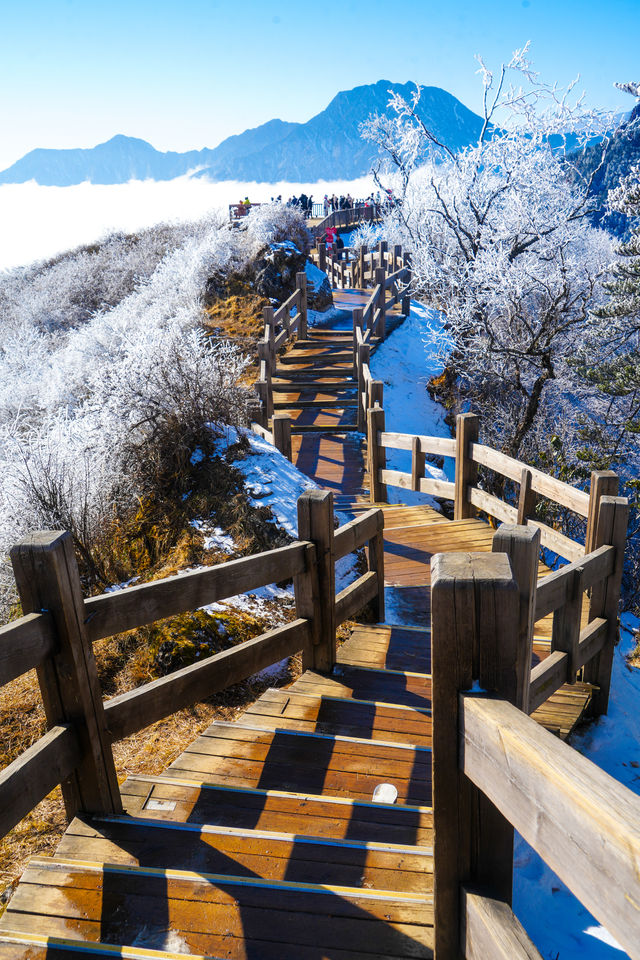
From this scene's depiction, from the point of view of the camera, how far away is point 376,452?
8.65 meters

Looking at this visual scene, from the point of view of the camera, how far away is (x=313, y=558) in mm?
3520

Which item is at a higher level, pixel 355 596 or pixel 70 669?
pixel 70 669

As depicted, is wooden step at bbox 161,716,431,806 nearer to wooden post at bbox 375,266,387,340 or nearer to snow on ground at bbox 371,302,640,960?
snow on ground at bbox 371,302,640,960

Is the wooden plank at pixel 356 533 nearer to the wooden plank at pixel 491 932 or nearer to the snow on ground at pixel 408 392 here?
the wooden plank at pixel 491 932

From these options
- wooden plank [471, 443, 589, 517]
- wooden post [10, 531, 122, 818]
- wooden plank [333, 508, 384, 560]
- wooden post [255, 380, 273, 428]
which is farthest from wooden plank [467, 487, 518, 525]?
wooden post [255, 380, 273, 428]

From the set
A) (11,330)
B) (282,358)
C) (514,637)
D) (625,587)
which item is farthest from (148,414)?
(11,330)

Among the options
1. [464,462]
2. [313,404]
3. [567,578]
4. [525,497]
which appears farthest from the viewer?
[313,404]

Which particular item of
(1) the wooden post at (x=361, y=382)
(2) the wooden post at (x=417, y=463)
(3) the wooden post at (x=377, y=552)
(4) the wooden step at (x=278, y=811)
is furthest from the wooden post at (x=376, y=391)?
(4) the wooden step at (x=278, y=811)

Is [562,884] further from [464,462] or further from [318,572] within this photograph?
[464,462]

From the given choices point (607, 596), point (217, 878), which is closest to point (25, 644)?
point (217, 878)

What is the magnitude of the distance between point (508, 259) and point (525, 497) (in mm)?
11596

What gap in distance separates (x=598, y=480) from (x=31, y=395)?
12.3 metres

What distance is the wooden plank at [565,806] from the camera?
890mm

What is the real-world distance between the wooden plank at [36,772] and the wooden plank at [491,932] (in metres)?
1.38
